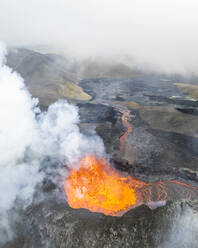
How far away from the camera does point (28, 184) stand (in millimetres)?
24375

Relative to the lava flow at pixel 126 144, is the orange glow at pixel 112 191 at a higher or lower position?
lower

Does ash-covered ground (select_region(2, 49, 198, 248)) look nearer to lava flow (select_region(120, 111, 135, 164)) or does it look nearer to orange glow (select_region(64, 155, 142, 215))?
lava flow (select_region(120, 111, 135, 164))

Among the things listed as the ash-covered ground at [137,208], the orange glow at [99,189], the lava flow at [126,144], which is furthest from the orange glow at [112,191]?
the lava flow at [126,144]

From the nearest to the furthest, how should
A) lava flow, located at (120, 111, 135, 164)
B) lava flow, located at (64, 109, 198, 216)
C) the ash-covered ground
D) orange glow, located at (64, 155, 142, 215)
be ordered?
the ash-covered ground
orange glow, located at (64, 155, 142, 215)
lava flow, located at (64, 109, 198, 216)
lava flow, located at (120, 111, 135, 164)

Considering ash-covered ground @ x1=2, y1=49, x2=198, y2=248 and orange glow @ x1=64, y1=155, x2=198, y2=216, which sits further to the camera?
orange glow @ x1=64, y1=155, x2=198, y2=216

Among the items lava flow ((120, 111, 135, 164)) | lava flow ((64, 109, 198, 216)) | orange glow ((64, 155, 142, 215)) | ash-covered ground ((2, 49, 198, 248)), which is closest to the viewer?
ash-covered ground ((2, 49, 198, 248))

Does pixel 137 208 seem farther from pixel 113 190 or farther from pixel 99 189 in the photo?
pixel 99 189

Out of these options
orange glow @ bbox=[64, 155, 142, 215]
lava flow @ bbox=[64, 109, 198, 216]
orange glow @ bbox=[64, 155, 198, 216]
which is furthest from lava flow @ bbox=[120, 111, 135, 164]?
orange glow @ bbox=[64, 155, 198, 216]

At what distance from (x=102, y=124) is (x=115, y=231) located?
34724 millimetres

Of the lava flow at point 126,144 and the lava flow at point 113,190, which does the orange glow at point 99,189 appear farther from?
the lava flow at point 126,144

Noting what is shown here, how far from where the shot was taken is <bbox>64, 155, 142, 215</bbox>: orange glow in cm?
2216

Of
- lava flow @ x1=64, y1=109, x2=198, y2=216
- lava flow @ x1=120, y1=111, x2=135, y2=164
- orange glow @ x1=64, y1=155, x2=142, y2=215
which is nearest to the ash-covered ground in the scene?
lava flow @ x1=120, y1=111, x2=135, y2=164

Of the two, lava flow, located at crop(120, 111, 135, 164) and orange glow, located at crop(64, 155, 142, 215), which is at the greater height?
lava flow, located at crop(120, 111, 135, 164)

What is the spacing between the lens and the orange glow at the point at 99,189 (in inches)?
872
